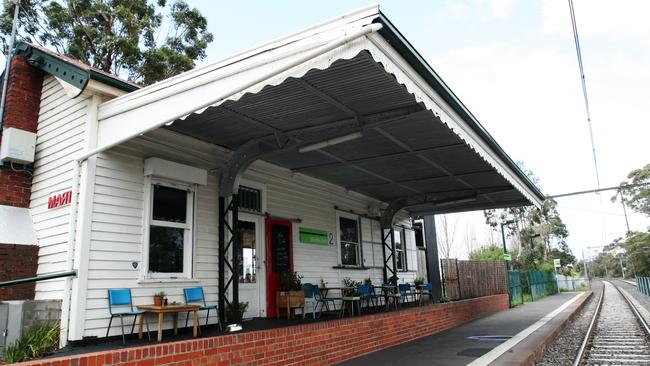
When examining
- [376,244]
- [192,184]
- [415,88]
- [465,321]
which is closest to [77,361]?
[192,184]

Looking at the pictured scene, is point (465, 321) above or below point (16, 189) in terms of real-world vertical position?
below

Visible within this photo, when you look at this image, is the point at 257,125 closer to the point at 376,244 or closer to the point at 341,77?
the point at 341,77

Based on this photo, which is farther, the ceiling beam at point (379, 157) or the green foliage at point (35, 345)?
the ceiling beam at point (379, 157)

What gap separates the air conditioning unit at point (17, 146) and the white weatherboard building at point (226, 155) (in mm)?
149

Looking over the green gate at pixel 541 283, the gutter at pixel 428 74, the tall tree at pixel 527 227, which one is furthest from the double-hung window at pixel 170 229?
the tall tree at pixel 527 227

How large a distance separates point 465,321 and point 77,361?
1140 centimetres

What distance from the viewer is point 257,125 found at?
7.07m

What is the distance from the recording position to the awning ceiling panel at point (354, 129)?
5.73m

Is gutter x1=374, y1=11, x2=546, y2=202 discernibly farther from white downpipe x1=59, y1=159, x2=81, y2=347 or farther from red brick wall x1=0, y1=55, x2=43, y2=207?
red brick wall x1=0, y1=55, x2=43, y2=207

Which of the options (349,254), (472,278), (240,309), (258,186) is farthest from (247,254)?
(472,278)

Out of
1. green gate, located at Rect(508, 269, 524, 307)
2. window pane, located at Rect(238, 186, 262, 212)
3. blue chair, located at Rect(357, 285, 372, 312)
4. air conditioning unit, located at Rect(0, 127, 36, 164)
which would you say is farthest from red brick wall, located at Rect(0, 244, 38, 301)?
green gate, located at Rect(508, 269, 524, 307)

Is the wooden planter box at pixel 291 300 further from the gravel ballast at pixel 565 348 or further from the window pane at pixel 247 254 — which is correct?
the gravel ballast at pixel 565 348

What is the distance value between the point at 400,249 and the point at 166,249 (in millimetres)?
9205

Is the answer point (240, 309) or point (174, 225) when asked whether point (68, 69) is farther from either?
point (240, 309)
